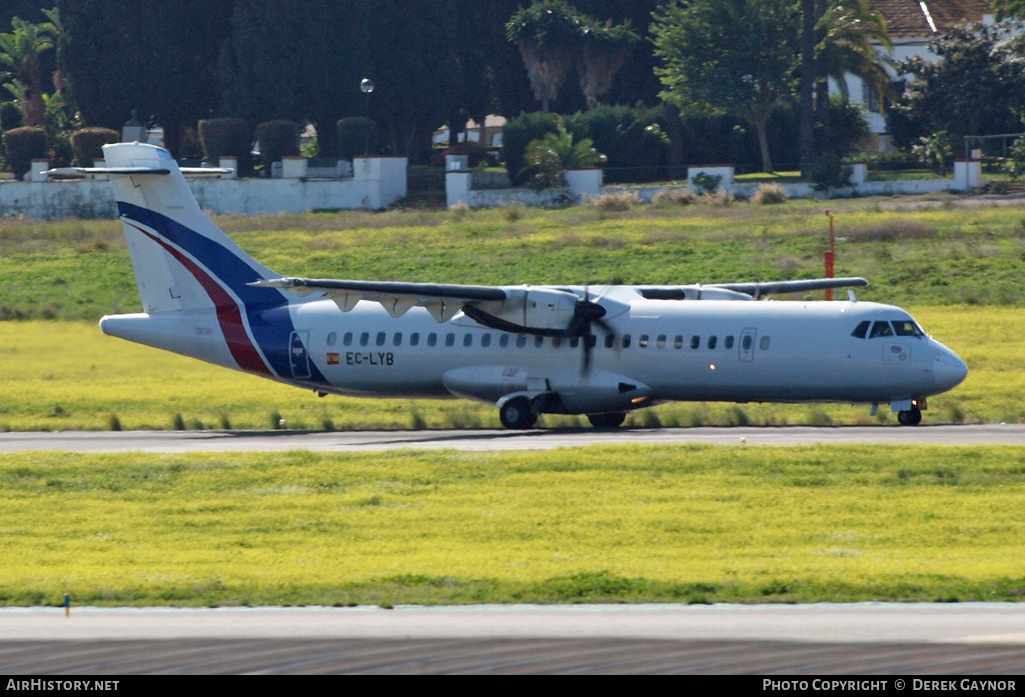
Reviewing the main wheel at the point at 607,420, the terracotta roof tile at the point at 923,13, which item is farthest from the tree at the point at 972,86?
the main wheel at the point at 607,420

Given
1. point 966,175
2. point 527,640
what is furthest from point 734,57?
point 527,640

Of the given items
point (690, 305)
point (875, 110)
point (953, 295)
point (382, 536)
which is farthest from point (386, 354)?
point (875, 110)

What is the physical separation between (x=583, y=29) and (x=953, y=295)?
4011 centimetres

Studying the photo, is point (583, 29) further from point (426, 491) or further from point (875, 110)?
point (426, 491)

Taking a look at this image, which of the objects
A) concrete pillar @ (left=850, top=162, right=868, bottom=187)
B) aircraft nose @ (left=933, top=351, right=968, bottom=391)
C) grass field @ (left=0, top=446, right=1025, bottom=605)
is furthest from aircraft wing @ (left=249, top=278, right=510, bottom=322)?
concrete pillar @ (left=850, top=162, right=868, bottom=187)

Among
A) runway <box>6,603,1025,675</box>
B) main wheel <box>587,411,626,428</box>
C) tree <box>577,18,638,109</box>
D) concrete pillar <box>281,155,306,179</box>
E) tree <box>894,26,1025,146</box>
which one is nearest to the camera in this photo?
runway <box>6,603,1025,675</box>

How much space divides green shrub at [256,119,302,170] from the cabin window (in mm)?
53682

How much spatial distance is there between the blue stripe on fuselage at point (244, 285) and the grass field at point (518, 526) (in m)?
7.65

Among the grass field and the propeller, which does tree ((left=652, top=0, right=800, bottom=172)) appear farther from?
the grass field

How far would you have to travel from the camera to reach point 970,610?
43.5 ft

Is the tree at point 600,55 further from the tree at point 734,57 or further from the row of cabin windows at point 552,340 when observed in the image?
the row of cabin windows at point 552,340

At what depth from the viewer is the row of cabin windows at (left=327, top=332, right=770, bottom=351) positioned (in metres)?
28.7

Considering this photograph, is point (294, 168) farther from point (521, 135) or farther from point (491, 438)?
point (491, 438)

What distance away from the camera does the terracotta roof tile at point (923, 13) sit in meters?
91.5
